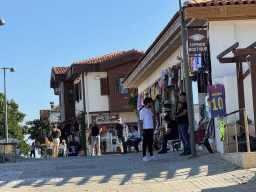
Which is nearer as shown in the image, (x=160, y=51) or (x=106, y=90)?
(x=160, y=51)

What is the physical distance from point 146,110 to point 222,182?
473cm

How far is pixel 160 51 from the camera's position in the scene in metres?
19.1

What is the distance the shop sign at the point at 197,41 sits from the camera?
1323cm

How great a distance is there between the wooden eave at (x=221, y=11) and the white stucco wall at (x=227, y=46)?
348 millimetres

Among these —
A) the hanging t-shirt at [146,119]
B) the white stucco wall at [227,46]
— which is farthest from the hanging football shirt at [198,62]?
the hanging t-shirt at [146,119]

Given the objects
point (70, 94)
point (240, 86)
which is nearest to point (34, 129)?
point (70, 94)

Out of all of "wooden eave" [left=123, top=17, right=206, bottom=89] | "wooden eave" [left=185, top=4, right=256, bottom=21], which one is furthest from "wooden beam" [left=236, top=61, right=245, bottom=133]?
"wooden eave" [left=123, top=17, right=206, bottom=89]

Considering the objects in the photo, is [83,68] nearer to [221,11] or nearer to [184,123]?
[184,123]

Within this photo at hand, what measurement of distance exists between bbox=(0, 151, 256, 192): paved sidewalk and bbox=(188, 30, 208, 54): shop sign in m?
2.91

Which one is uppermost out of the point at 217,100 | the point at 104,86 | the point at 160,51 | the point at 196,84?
the point at 104,86

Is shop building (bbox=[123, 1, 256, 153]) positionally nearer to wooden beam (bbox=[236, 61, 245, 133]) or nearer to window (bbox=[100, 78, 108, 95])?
wooden beam (bbox=[236, 61, 245, 133])

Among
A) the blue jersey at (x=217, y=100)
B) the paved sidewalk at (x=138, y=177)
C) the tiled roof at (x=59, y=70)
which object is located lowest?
the paved sidewalk at (x=138, y=177)

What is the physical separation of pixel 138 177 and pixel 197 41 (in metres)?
4.80

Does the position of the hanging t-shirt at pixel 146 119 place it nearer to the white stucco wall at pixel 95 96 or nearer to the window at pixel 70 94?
the white stucco wall at pixel 95 96
